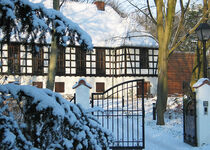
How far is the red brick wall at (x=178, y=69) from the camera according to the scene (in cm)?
2814

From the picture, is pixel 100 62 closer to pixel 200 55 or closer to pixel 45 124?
pixel 200 55

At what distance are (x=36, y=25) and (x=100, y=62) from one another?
23523mm

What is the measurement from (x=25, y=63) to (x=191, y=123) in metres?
18.4

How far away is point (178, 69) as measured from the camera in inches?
1129

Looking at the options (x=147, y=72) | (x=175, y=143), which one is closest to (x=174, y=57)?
(x=147, y=72)

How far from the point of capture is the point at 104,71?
26.2 m

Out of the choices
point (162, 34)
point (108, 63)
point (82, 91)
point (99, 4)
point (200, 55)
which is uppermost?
point (99, 4)

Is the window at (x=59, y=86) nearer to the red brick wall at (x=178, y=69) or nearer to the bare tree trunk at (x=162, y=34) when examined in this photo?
the red brick wall at (x=178, y=69)

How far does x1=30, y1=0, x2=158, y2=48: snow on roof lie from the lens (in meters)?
26.1

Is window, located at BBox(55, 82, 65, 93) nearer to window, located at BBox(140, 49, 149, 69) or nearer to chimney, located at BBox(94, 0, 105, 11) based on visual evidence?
window, located at BBox(140, 49, 149, 69)

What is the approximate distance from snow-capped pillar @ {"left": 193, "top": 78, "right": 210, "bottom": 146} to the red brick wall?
2012 centimetres

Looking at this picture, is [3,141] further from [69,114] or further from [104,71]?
[104,71]

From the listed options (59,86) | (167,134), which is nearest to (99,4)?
(59,86)

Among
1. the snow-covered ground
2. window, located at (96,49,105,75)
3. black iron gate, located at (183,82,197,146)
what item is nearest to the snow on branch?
black iron gate, located at (183,82,197,146)
